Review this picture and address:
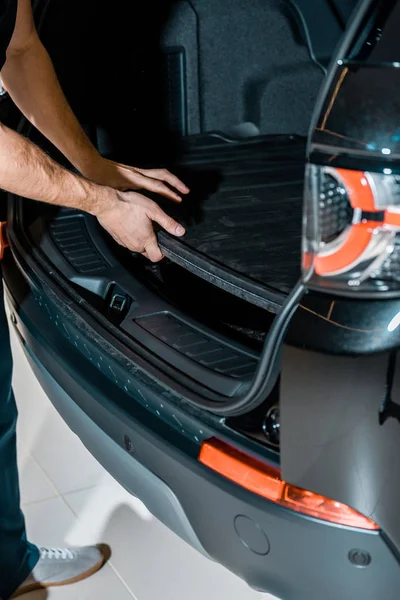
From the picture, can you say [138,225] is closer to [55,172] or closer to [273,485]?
[55,172]

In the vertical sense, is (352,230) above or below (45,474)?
above

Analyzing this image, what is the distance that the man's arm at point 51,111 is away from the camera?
1.79 meters

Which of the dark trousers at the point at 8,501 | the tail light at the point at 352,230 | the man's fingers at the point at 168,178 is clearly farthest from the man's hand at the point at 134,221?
the tail light at the point at 352,230

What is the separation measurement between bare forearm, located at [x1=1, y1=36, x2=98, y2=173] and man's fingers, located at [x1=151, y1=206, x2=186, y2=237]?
0.30 metres

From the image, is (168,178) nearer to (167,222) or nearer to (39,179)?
(167,222)

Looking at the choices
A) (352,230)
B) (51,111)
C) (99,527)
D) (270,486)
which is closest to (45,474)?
(99,527)

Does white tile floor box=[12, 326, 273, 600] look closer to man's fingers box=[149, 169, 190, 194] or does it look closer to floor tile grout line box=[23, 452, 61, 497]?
floor tile grout line box=[23, 452, 61, 497]

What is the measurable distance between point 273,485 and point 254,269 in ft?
1.66

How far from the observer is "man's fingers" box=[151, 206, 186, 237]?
166 cm

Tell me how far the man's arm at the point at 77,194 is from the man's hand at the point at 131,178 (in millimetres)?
138

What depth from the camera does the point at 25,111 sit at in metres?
1.88

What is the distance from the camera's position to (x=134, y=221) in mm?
1626

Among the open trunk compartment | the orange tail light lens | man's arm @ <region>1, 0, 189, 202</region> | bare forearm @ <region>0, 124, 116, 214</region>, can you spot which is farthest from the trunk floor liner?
the orange tail light lens

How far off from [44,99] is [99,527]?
0.99 metres
